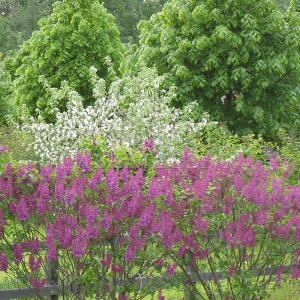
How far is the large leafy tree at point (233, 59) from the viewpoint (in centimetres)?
1316

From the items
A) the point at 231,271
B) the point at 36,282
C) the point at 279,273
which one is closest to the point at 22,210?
the point at 36,282

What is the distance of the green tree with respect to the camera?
59.2 feet

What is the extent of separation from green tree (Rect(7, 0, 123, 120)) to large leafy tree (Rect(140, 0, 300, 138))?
4513 millimetres

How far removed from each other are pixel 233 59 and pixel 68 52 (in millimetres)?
7215

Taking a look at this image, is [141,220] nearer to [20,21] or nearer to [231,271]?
[231,271]

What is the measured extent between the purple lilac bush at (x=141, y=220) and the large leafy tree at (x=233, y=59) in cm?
873

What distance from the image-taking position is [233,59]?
512 inches

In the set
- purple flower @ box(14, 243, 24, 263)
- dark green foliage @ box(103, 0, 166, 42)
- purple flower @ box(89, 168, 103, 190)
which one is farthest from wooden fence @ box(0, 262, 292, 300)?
dark green foliage @ box(103, 0, 166, 42)

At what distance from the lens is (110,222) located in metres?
3.89

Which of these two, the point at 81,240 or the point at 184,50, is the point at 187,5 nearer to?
the point at 184,50

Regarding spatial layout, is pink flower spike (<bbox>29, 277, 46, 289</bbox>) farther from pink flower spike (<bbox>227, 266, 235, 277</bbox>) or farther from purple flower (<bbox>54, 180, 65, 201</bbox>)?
pink flower spike (<bbox>227, 266, 235, 277</bbox>)

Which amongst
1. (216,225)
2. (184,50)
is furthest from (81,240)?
(184,50)

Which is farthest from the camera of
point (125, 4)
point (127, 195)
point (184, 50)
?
point (125, 4)

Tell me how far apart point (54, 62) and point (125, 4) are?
23992 millimetres
